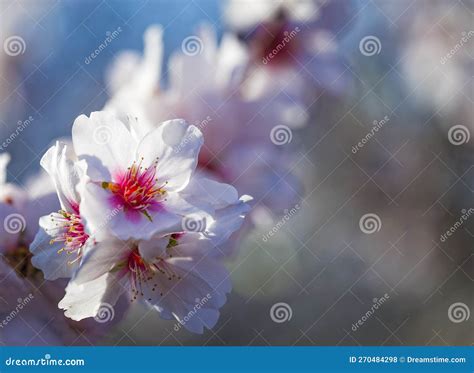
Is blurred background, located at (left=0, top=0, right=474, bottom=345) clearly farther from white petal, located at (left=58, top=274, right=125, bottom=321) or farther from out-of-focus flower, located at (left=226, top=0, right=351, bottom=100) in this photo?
white petal, located at (left=58, top=274, right=125, bottom=321)

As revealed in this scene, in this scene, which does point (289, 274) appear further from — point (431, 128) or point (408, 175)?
point (431, 128)

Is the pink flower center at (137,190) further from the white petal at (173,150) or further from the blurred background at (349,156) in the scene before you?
the blurred background at (349,156)

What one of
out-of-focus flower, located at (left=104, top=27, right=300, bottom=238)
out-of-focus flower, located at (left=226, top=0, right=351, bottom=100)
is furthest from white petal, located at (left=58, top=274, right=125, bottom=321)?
out-of-focus flower, located at (left=226, top=0, right=351, bottom=100)

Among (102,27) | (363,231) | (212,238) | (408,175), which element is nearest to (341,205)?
(363,231)

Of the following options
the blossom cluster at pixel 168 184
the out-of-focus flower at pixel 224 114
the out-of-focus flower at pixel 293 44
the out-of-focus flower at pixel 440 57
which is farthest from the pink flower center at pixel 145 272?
the out-of-focus flower at pixel 440 57

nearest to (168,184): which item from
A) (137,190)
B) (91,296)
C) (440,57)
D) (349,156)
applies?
(137,190)
